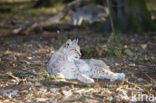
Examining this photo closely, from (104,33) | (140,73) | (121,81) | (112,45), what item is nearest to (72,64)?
(121,81)

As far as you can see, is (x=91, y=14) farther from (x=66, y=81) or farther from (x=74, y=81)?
(x=66, y=81)

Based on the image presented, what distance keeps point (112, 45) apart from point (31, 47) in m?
2.53

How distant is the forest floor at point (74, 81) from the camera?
4.05 metres

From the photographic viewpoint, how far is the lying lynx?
4859 millimetres

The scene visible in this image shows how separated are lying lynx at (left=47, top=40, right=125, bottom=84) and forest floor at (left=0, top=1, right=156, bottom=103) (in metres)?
0.15

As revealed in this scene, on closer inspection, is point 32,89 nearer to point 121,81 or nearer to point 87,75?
point 87,75

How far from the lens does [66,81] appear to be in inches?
178

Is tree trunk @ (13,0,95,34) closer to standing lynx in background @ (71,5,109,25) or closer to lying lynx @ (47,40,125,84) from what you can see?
standing lynx in background @ (71,5,109,25)

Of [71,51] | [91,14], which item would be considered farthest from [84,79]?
[91,14]

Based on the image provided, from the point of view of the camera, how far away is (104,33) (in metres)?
9.84

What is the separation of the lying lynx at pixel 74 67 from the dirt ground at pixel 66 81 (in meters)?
0.17

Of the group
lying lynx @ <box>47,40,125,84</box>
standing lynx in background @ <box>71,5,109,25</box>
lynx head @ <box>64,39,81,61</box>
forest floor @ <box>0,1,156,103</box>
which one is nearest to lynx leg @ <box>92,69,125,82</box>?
lying lynx @ <box>47,40,125,84</box>

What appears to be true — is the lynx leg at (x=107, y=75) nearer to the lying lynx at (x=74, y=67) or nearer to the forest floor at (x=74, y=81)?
the lying lynx at (x=74, y=67)

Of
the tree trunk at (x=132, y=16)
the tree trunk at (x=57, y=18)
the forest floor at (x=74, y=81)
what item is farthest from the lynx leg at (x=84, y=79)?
the tree trunk at (x=57, y=18)
